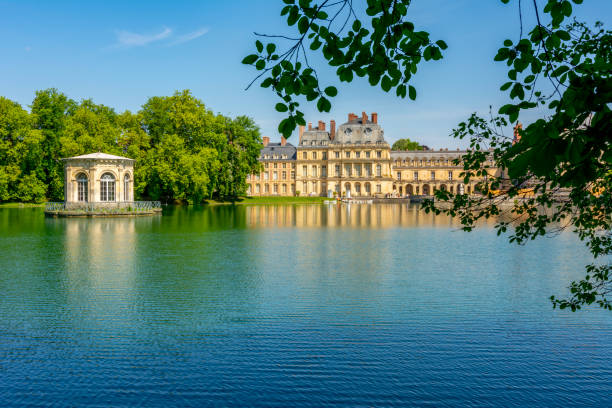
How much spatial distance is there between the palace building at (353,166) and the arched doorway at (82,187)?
51.5m

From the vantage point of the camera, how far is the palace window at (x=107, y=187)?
1474 inches

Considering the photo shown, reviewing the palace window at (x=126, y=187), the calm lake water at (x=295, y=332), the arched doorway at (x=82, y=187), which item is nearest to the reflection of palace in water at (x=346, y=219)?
the palace window at (x=126, y=187)

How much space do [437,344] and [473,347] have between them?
1.78 ft

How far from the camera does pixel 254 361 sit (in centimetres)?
715

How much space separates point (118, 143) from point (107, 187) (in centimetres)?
1439

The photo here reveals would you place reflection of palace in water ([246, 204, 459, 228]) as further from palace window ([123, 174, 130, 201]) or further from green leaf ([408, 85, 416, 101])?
green leaf ([408, 85, 416, 101])

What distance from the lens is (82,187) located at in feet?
122

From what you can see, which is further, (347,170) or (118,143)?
(347,170)

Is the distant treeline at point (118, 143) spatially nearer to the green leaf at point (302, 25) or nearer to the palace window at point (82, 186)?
the palace window at point (82, 186)

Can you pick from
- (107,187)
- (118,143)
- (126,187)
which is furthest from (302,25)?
(118,143)

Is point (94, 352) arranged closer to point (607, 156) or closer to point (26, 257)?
point (607, 156)

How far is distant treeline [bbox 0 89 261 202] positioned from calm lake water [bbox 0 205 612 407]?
103 feet

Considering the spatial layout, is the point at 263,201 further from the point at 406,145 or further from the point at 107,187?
the point at 406,145

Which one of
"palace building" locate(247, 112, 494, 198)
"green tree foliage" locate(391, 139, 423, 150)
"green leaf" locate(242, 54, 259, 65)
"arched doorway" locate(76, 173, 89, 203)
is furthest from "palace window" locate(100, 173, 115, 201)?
"green tree foliage" locate(391, 139, 423, 150)
